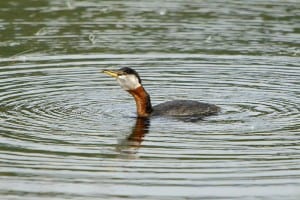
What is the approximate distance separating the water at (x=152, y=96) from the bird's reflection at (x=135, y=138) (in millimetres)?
16

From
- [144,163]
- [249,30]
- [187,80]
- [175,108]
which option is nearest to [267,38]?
[249,30]

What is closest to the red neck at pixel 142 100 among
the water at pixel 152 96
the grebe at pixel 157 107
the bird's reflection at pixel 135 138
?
the grebe at pixel 157 107

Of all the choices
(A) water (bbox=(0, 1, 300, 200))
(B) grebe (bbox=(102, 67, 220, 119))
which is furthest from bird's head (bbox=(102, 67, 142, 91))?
(A) water (bbox=(0, 1, 300, 200))

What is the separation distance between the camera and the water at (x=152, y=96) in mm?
12680

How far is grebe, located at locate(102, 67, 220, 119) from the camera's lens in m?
16.5

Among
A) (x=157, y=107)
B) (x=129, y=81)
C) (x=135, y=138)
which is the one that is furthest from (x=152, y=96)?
(x=135, y=138)

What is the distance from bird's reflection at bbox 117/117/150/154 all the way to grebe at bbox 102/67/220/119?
21 centimetres

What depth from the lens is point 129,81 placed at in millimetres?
16469

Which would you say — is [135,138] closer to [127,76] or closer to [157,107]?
[127,76]

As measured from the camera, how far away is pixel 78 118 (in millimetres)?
16172

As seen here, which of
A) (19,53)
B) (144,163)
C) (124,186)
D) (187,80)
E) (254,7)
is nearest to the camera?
(124,186)

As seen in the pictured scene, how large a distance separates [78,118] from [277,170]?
3.99 m

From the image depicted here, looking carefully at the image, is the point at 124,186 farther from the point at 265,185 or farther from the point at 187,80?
the point at 187,80

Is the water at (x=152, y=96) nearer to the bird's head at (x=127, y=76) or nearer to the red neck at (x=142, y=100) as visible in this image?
the red neck at (x=142, y=100)
